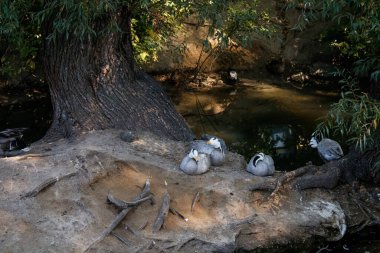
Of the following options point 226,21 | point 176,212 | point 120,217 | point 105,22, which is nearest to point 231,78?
point 226,21

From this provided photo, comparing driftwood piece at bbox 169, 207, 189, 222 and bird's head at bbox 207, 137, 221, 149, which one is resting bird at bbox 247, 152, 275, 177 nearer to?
bird's head at bbox 207, 137, 221, 149

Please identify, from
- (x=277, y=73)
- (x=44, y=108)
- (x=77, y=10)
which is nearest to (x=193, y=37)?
(x=277, y=73)

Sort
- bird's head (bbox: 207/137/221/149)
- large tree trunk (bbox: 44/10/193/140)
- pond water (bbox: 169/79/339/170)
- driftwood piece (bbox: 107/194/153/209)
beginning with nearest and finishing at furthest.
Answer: driftwood piece (bbox: 107/194/153/209)
bird's head (bbox: 207/137/221/149)
large tree trunk (bbox: 44/10/193/140)
pond water (bbox: 169/79/339/170)

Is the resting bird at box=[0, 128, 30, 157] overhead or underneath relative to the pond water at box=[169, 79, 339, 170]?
overhead

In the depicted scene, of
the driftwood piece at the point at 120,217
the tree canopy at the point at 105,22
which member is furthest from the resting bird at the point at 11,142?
the driftwood piece at the point at 120,217

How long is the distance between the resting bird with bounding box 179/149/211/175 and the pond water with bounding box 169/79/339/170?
2109 millimetres

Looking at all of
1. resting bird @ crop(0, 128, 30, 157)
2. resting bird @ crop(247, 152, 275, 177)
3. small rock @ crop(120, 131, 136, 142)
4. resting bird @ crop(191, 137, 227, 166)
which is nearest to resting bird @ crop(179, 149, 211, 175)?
resting bird @ crop(191, 137, 227, 166)

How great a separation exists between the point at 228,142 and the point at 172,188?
9.94 feet

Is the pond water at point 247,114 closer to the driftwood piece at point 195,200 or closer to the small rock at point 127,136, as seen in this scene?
A: the small rock at point 127,136

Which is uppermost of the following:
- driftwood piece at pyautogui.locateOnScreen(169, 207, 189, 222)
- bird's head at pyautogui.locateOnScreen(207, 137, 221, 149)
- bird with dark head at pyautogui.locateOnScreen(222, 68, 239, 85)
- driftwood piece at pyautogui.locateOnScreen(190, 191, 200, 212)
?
bird's head at pyautogui.locateOnScreen(207, 137, 221, 149)

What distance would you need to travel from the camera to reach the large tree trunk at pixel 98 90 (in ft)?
22.5

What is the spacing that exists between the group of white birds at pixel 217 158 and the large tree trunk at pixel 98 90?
95 centimetres

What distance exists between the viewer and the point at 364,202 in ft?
18.8

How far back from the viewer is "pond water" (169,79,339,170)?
325 inches
